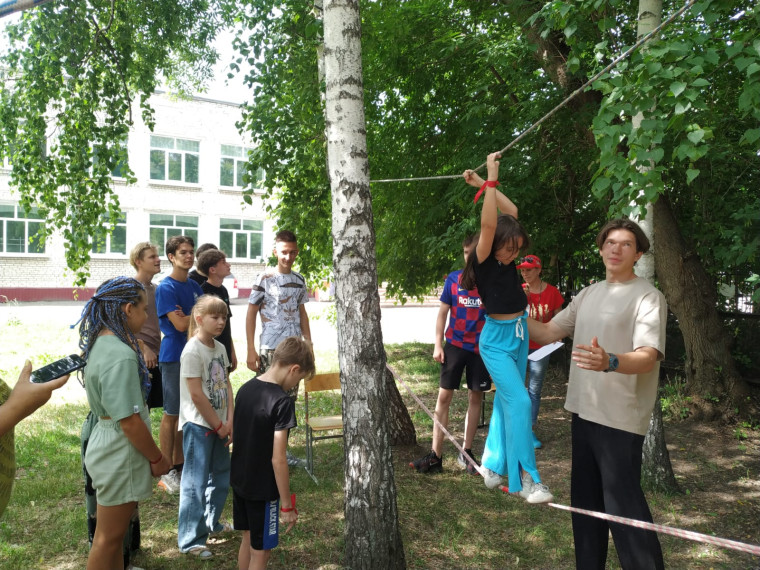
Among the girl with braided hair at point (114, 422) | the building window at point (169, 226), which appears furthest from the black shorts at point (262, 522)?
the building window at point (169, 226)

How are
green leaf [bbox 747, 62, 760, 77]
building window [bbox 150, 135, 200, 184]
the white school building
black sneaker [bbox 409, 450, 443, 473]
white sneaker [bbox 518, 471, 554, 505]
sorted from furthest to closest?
1. building window [bbox 150, 135, 200, 184]
2. the white school building
3. black sneaker [bbox 409, 450, 443, 473]
4. white sneaker [bbox 518, 471, 554, 505]
5. green leaf [bbox 747, 62, 760, 77]

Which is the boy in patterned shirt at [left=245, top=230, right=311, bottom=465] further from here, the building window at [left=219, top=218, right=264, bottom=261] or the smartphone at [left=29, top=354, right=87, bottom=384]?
the building window at [left=219, top=218, right=264, bottom=261]

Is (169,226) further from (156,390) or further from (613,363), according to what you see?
(613,363)

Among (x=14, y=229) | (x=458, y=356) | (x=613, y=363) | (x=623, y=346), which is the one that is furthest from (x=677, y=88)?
(x=14, y=229)

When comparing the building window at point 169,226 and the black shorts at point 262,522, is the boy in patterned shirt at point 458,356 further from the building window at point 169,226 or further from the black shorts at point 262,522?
the building window at point 169,226

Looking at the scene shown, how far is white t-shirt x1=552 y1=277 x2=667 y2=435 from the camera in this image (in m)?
2.83

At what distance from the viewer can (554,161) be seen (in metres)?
7.93

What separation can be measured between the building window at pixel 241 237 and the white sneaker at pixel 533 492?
25.8 metres

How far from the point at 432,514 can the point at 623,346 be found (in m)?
2.12

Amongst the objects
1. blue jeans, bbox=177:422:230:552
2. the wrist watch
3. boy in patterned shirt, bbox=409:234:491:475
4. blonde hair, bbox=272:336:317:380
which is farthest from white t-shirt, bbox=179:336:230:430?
the wrist watch

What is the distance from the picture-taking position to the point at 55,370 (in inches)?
84.7

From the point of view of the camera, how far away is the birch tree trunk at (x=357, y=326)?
11.1 feet

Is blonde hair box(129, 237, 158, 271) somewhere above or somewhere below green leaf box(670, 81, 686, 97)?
below

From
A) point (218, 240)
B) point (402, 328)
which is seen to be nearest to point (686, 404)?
point (402, 328)
